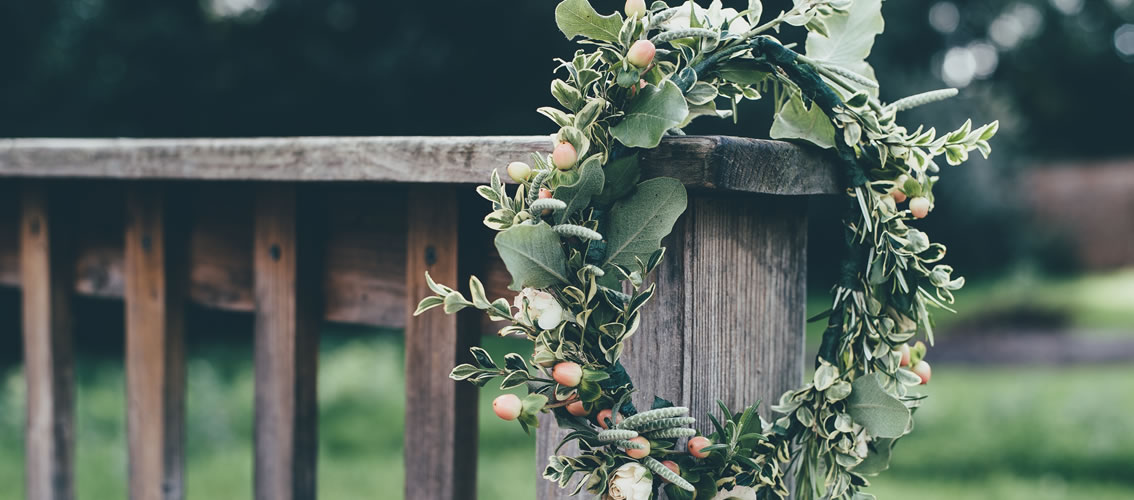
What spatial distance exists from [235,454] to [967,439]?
10.3 ft

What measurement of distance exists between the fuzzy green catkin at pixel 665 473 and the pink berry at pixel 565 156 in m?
0.27

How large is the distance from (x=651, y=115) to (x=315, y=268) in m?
0.74

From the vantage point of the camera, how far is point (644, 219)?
2.55 ft

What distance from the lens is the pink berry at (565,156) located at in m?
0.76

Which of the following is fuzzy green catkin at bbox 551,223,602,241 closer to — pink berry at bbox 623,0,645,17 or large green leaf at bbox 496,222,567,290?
large green leaf at bbox 496,222,567,290

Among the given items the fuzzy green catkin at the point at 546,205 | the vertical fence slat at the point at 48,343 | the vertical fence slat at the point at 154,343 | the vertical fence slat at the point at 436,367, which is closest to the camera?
the fuzzy green catkin at the point at 546,205

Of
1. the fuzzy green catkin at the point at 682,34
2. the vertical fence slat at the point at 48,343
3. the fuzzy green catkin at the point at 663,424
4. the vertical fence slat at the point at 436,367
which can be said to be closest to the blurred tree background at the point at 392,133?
the vertical fence slat at the point at 48,343

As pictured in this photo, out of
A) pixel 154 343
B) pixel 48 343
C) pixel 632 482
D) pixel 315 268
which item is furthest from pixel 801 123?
pixel 48 343

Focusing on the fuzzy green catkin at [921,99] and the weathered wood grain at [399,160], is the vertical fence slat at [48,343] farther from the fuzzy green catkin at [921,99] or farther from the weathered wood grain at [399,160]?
the fuzzy green catkin at [921,99]

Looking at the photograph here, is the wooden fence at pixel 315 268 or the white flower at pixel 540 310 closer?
Result: the white flower at pixel 540 310

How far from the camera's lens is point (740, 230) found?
3.02 ft

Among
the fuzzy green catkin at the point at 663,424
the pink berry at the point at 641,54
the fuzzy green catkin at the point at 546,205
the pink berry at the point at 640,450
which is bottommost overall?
the pink berry at the point at 640,450

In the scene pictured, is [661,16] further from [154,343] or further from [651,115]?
[154,343]

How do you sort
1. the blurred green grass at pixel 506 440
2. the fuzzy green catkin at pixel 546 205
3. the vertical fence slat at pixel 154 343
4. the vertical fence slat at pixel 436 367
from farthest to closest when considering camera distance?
the blurred green grass at pixel 506 440
the vertical fence slat at pixel 154 343
the vertical fence slat at pixel 436 367
the fuzzy green catkin at pixel 546 205
